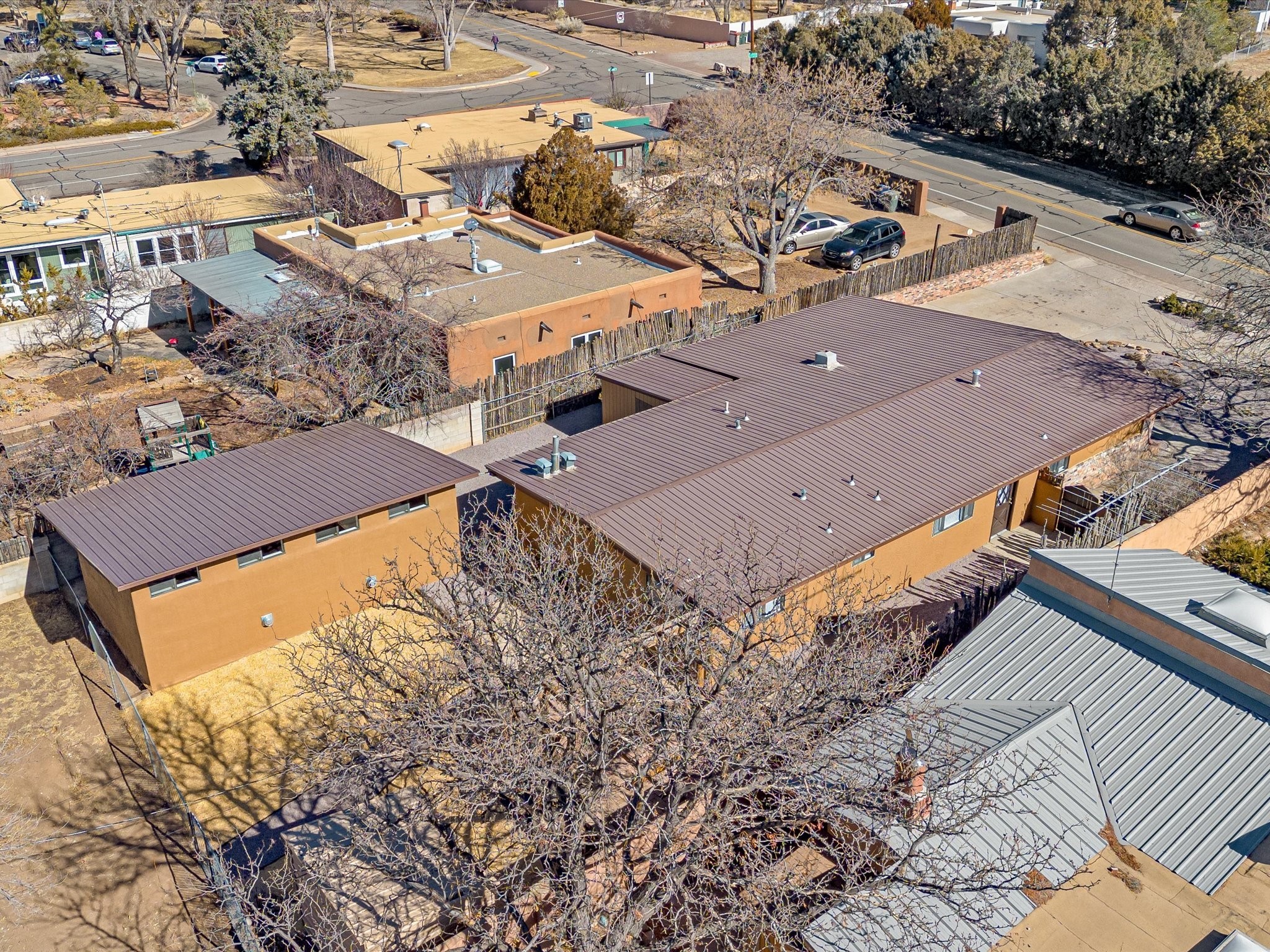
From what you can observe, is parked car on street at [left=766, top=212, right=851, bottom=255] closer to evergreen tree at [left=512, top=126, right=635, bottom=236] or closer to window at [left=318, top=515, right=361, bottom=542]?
evergreen tree at [left=512, top=126, right=635, bottom=236]

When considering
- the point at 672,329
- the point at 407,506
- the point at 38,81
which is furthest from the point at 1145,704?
the point at 38,81

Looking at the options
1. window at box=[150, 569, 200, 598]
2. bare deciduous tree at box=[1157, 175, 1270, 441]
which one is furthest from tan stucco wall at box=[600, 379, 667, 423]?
bare deciduous tree at box=[1157, 175, 1270, 441]

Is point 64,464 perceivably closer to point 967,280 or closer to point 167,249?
point 167,249

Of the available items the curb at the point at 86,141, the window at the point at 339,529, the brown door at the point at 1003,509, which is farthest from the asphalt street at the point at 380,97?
the brown door at the point at 1003,509

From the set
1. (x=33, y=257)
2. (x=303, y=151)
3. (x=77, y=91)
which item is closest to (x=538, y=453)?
(x=33, y=257)

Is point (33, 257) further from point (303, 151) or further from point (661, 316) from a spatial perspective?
point (661, 316)
